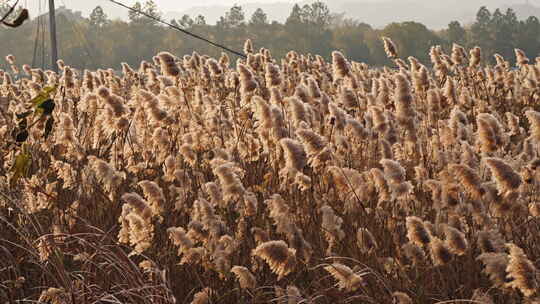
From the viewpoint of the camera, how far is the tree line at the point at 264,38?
55625mm

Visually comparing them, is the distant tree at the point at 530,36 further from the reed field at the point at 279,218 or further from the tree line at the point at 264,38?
the reed field at the point at 279,218

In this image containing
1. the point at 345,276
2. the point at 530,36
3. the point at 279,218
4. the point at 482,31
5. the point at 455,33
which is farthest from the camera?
the point at 482,31

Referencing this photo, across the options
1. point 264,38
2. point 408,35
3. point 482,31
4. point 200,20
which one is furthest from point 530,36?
point 200,20

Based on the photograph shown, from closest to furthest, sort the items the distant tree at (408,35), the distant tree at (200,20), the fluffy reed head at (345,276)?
the fluffy reed head at (345,276) < the distant tree at (408,35) < the distant tree at (200,20)

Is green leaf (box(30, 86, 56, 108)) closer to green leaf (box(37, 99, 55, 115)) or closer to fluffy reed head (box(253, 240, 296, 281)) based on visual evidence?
green leaf (box(37, 99, 55, 115))

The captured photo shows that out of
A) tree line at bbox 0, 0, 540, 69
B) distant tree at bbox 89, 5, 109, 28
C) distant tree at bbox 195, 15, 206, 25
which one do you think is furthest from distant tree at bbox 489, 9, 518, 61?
distant tree at bbox 89, 5, 109, 28

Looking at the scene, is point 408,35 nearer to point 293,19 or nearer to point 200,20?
point 293,19

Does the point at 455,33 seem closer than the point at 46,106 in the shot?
No

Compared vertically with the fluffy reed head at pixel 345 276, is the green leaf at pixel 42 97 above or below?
above

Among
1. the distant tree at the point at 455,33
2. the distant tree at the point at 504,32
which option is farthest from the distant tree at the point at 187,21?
the distant tree at the point at 504,32

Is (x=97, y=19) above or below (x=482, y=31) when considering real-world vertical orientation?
above

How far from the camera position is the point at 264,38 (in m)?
60.1

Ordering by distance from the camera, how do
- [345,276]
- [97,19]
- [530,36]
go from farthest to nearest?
[97,19] → [530,36] → [345,276]

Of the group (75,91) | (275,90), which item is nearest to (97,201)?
(275,90)
